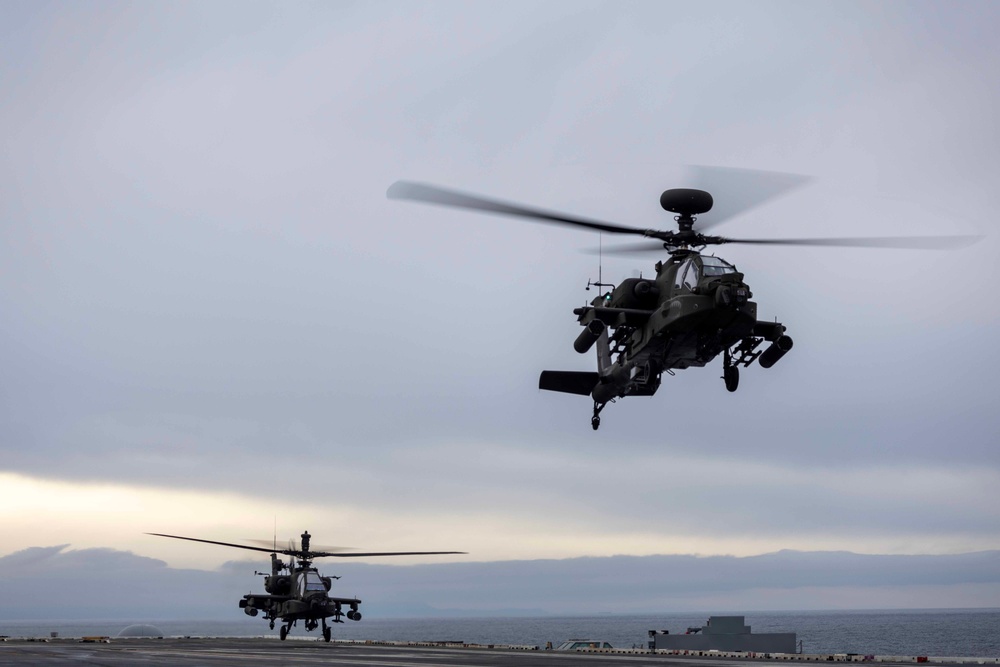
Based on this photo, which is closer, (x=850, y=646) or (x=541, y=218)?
(x=541, y=218)

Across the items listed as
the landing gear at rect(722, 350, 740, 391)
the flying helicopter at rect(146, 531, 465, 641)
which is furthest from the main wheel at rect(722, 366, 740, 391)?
the flying helicopter at rect(146, 531, 465, 641)

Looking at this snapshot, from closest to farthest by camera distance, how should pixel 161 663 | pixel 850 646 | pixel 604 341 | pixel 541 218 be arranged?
pixel 541 218, pixel 604 341, pixel 161 663, pixel 850 646

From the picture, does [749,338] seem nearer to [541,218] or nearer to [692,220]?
[692,220]

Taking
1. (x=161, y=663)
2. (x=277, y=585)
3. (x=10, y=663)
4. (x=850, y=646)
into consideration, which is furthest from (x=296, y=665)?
(x=850, y=646)

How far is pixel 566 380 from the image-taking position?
3072 cm

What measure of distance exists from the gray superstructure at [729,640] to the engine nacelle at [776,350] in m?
34.0

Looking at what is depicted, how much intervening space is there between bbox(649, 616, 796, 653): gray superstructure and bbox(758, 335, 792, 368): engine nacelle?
3398 cm

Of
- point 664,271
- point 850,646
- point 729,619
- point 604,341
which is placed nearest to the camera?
point 664,271

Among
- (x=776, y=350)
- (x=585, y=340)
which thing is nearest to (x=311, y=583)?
(x=585, y=340)

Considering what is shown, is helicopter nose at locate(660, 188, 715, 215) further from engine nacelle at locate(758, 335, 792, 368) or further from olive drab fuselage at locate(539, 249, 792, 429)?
engine nacelle at locate(758, 335, 792, 368)

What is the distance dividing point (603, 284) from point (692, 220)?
10.3 ft

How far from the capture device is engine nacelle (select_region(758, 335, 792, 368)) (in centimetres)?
2589

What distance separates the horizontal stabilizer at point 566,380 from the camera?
3069 centimetres

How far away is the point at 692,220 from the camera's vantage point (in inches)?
1084
